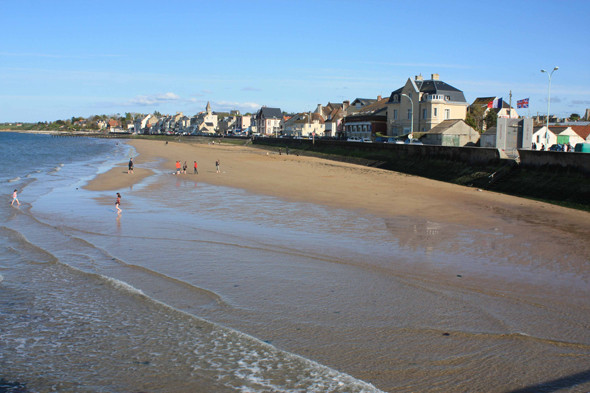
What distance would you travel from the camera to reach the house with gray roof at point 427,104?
6181 centimetres

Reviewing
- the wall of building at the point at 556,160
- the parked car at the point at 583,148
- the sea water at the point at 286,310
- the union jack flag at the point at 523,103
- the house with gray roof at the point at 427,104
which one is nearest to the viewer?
the sea water at the point at 286,310

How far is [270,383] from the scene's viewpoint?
6500mm

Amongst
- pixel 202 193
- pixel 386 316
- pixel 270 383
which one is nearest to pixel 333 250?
pixel 386 316

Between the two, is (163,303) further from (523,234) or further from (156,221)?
(523,234)

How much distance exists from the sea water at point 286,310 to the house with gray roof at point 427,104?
157 feet

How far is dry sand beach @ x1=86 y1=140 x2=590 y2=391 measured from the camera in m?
6.84

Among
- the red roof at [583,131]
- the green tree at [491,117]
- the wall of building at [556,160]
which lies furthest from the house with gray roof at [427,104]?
the wall of building at [556,160]

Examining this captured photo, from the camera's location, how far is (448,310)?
9.11 metres

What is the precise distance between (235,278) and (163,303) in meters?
2.06

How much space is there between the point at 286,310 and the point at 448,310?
310 centimetres

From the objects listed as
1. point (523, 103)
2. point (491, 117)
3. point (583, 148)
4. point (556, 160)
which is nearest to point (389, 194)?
point (556, 160)

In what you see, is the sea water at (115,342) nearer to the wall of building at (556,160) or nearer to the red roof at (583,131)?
the wall of building at (556,160)

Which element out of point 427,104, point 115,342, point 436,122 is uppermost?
point 427,104

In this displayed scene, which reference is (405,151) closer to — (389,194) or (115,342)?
(389,194)
